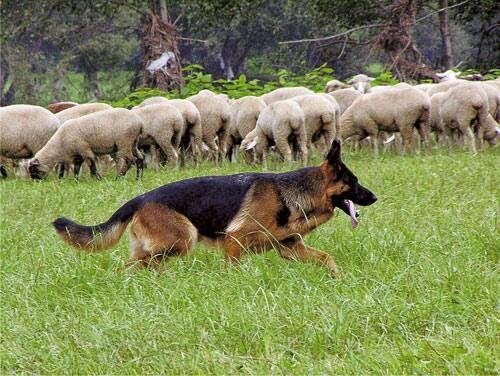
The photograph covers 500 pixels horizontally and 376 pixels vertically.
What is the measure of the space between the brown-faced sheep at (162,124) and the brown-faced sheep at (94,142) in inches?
29.5

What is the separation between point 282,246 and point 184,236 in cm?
64

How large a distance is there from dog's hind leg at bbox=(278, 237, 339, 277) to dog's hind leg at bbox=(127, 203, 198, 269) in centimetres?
59

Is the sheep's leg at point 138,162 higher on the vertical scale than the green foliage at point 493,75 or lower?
higher

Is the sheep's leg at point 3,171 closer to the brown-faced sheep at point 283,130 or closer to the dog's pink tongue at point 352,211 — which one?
the brown-faced sheep at point 283,130

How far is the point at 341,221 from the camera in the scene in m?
8.03

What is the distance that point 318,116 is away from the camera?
1469cm

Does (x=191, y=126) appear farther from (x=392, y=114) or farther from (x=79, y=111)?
(x=392, y=114)

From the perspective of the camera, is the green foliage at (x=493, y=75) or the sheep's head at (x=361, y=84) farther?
the green foliage at (x=493, y=75)

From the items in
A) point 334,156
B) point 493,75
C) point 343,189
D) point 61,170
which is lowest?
point 493,75

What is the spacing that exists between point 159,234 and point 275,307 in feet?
4.58

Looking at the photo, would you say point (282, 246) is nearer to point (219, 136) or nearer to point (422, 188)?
point (422, 188)

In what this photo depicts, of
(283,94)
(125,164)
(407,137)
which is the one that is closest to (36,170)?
(125,164)

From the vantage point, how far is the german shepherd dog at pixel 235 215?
20.8 ft

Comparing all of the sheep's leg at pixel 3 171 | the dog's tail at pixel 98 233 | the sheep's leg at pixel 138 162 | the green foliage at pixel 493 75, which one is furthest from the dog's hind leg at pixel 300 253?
the green foliage at pixel 493 75
